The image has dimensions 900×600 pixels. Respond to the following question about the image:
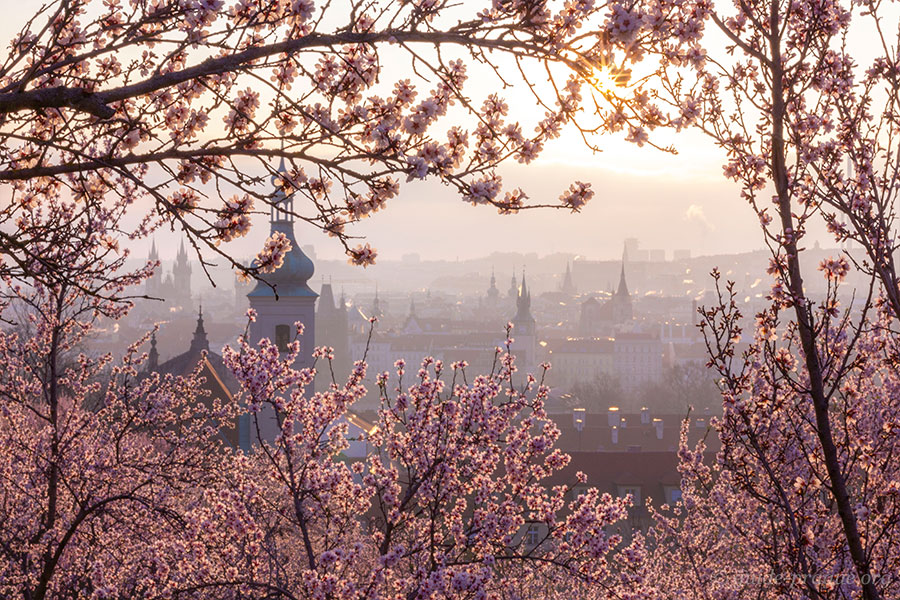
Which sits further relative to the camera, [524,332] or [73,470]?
[524,332]

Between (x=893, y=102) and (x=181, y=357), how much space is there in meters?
49.6

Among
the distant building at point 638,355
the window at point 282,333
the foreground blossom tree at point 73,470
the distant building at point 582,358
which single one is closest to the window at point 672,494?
the window at point 282,333

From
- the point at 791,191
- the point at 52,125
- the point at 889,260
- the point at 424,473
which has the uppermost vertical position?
the point at 52,125

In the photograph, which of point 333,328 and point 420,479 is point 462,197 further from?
point 333,328

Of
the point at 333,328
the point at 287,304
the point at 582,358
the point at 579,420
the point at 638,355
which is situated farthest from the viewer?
the point at 638,355

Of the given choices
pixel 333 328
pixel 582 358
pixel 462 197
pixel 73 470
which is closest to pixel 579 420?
pixel 73 470

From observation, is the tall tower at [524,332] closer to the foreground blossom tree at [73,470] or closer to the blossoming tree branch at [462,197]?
the foreground blossom tree at [73,470]

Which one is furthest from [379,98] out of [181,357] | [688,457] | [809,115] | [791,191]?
[181,357]

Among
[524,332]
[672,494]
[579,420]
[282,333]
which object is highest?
[282,333]

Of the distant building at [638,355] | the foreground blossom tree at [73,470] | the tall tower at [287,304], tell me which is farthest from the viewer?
the distant building at [638,355]

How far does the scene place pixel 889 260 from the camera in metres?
7.07

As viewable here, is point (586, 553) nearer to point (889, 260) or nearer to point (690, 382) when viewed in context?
point (889, 260)

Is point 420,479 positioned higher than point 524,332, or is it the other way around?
point 420,479

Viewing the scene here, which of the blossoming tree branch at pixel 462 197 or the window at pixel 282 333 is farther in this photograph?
the window at pixel 282 333
